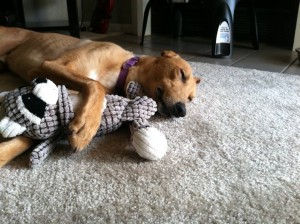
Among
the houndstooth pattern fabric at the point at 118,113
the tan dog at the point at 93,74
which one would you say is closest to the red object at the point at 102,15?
the tan dog at the point at 93,74

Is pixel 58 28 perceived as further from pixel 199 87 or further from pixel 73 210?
pixel 73 210

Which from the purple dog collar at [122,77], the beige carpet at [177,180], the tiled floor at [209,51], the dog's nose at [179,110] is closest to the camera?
the beige carpet at [177,180]

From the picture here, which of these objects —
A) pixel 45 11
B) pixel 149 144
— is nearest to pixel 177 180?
pixel 149 144

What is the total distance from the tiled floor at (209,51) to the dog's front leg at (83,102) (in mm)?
1495

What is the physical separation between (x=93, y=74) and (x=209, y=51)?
177 centimetres

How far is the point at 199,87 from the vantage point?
5.57ft

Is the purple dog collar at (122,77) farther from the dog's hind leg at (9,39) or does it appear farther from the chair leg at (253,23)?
the chair leg at (253,23)

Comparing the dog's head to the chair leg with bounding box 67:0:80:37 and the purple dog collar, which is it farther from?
the chair leg with bounding box 67:0:80:37

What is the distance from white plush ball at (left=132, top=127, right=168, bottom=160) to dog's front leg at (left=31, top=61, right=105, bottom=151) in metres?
0.13

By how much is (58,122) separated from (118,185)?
263 mm

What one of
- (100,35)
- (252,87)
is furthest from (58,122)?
(100,35)

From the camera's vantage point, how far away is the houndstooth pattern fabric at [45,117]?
0.85 m

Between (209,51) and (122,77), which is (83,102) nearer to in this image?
(122,77)

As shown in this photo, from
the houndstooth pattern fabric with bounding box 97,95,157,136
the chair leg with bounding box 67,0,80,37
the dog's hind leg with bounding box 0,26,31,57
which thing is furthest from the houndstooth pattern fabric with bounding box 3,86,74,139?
the chair leg with bounding box 67,0,80,37
